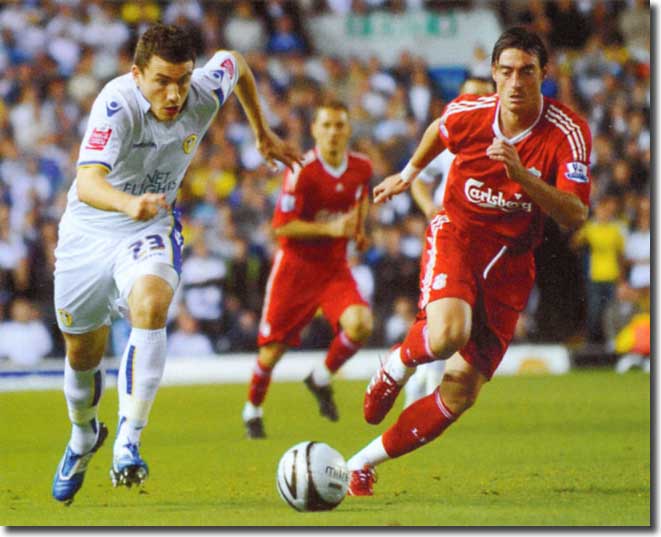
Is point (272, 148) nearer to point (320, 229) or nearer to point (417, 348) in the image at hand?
point (417, 348)

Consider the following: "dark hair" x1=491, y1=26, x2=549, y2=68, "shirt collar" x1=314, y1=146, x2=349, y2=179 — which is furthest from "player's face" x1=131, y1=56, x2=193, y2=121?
"shirt collar" x1=314, y1=146, x2=349, y2=179

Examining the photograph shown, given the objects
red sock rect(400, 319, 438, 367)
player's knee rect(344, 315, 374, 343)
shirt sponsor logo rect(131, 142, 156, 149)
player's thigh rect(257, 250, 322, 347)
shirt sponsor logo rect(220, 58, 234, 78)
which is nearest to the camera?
shirt sponsor logo rect(131, 142, 156, 149)

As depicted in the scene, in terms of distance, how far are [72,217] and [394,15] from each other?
14146 millimetres

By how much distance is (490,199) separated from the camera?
6887 millimetres

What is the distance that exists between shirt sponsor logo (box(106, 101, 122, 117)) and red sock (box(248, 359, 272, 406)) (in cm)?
436

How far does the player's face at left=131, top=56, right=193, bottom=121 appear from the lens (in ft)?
20.9

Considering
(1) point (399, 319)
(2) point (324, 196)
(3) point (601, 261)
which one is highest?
(2) point (324, 196)

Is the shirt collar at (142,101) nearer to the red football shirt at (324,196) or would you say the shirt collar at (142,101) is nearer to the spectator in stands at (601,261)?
the red football shirt at (324,196)

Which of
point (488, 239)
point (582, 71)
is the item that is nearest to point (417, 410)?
point (488, 239)

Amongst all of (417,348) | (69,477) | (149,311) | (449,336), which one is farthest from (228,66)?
(69,477)

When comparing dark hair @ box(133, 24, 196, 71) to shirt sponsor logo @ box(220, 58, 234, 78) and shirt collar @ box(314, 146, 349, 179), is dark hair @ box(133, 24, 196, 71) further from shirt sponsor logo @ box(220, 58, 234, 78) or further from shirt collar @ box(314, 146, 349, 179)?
shirt collar @ box(314, 146, 349, 179)

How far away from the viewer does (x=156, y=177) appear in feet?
22.3

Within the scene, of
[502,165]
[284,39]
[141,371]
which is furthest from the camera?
[284,39]

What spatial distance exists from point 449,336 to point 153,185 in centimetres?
174
